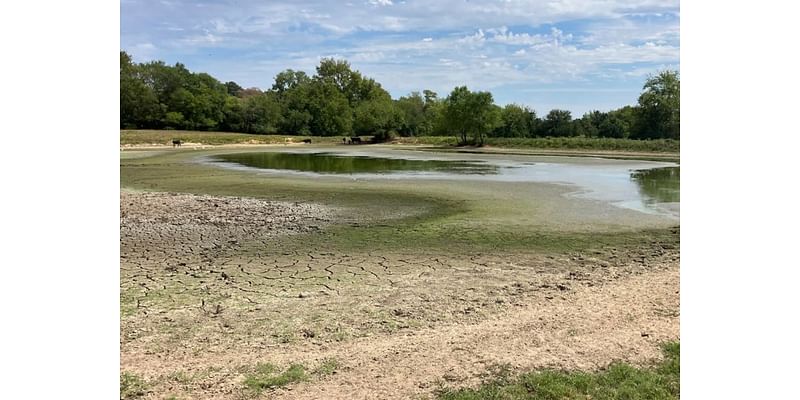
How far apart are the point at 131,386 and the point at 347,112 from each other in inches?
2989

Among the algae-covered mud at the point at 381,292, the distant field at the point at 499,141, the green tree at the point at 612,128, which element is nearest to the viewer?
the algae-covered mud at the point at 381,292

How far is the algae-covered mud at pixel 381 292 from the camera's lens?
4.26 m

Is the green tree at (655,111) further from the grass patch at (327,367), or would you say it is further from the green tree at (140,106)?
the green tree at (140,106)

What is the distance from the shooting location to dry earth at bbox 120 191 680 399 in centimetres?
422

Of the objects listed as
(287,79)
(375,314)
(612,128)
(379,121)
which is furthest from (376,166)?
(287,79)

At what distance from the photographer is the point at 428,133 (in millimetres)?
75812

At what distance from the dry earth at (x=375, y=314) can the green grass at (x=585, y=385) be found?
157mm

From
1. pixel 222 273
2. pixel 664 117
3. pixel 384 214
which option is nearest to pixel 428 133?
pixel 664 117

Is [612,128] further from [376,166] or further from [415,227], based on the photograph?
[415,227]

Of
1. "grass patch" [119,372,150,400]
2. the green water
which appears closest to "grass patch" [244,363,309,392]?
"grass patch" [119,372,150,400]

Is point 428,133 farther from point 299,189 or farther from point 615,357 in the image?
point 615,357

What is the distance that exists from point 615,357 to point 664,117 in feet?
136

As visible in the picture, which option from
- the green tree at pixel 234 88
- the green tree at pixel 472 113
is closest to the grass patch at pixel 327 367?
the green tree at pixel 472 113

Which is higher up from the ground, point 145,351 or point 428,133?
point 428,133
